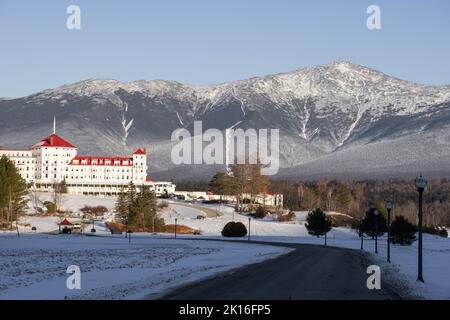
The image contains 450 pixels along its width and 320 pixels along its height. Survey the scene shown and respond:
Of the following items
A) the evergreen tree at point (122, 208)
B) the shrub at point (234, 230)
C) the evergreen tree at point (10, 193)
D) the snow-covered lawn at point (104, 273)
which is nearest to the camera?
the snow-covered lawn at point (104, 273)

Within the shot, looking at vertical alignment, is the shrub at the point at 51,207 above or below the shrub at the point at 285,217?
above

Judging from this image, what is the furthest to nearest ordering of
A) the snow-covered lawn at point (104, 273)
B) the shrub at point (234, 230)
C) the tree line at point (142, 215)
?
the tree line at point (142, 215) < the shrub at point (234, 230) < the snow-covered lawn at point (104, 273)

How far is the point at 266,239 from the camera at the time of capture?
334 ft

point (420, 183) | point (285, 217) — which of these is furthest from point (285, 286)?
point (285, 217)

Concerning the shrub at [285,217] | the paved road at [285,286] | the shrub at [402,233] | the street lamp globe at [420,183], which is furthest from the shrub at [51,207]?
the street lamp globe at [420,183]

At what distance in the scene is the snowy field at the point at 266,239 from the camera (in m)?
37.6

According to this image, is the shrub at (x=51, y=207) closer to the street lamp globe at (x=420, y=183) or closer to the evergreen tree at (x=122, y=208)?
the evergreen tree at (x=122, y=208)

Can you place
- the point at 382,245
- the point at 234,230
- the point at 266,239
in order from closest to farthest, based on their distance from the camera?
1. the point at 382,245
2. the point at 266,239
3. the point at 234,230

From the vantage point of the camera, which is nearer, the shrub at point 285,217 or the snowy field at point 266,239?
the snowy field at point 266,239

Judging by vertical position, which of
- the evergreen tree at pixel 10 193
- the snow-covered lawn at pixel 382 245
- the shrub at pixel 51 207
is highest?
the evergreen tree at pixel 10 193

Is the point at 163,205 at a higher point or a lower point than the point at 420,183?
lower

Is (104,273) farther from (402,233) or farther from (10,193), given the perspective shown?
(10,193)
